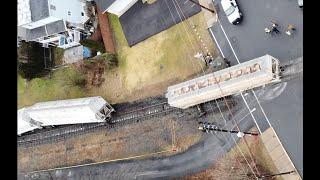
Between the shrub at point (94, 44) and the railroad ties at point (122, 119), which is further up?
the shrub at point (94, 44)

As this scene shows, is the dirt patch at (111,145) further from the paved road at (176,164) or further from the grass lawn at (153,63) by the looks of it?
the grass lawn at (153,63)

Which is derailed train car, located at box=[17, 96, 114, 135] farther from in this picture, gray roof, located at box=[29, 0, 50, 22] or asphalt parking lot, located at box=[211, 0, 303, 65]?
asphalt parking lot, located at box=[211, 0, 303, 65]

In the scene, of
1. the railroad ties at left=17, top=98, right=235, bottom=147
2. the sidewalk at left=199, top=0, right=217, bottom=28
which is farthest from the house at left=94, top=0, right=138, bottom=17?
the railroad ties at left=17, top=98, right=235, bottom=147

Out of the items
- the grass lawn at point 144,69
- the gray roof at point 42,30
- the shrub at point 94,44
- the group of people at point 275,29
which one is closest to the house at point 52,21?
the gray roof at point 42,30

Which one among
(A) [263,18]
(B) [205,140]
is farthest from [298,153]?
(A) [263,18]

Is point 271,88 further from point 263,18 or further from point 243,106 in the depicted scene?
point 263,18
